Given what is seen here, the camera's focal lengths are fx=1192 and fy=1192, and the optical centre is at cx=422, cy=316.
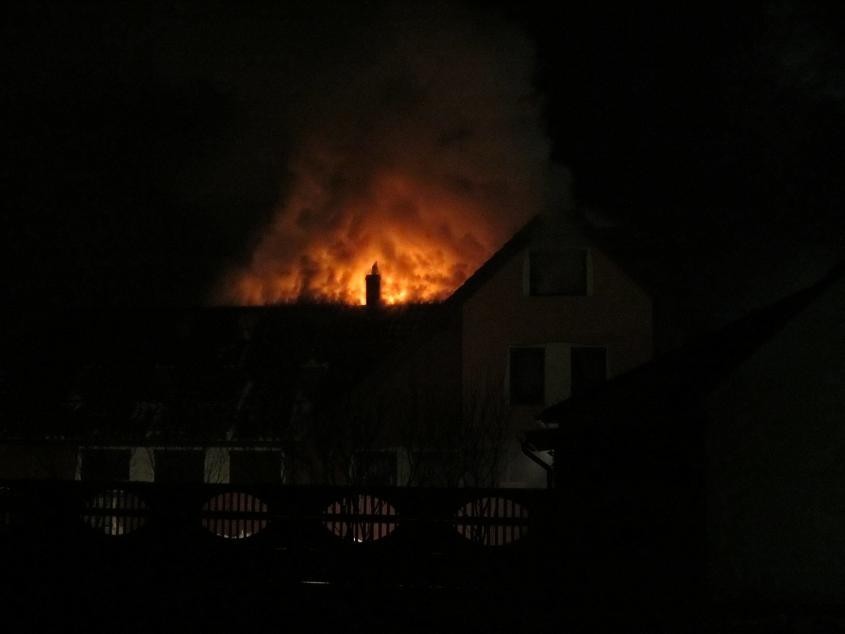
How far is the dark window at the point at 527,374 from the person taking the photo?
78.9ft

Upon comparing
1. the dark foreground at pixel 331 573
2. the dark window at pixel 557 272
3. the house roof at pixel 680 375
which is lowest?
the dark foreground at pixel 331 573

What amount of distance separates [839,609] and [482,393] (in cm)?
1112

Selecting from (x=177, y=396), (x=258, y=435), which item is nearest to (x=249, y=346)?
(x=177, y=396)

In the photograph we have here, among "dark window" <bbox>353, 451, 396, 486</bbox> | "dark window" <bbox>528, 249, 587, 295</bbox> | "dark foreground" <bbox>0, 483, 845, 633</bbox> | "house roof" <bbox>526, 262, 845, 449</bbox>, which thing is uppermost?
"dark window" <bbox>528, 249, 587, 295</bbox>

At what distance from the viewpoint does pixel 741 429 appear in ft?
46.3

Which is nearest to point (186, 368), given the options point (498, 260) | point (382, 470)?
point (382, 470)

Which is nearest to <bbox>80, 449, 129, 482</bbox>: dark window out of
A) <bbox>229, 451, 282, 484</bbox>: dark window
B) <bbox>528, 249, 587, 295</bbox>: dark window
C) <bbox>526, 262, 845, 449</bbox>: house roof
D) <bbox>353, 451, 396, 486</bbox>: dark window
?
<bbox>229, 451, 282, 484</bbox>: dark window

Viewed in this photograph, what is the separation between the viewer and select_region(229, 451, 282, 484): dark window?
23.8 m

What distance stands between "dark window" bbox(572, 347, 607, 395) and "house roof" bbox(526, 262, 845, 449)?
12.6ft

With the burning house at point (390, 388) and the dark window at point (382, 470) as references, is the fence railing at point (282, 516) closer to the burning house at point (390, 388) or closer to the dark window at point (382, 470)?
the dark window at point (382, 470)

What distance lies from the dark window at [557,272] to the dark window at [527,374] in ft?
4.14

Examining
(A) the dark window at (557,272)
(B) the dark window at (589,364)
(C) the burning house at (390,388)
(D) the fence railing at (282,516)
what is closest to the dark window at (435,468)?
(C) the burning house at (390,388)

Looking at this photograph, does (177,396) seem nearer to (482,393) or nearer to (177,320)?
(177,320)

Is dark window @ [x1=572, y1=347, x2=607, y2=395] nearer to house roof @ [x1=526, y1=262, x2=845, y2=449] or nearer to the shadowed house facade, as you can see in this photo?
house roof @ [x1=526, y1=262, x2=845, y2=449]
